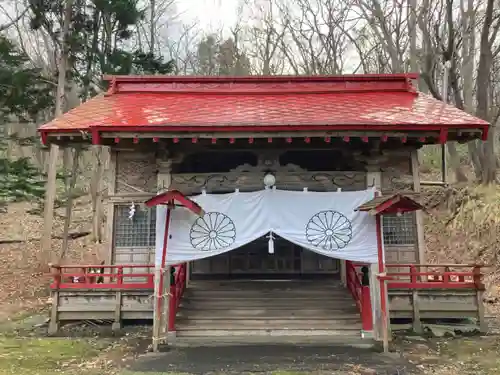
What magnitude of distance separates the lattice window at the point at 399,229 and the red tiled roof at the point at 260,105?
226 cm

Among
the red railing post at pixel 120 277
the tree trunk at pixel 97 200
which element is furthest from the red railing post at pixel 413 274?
the tree trunk at pixel 97 200

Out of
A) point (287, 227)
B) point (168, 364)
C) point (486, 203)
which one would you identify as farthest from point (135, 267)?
point (486, 203)

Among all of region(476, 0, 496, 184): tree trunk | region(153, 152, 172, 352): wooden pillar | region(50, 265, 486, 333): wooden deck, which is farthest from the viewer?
region(476, 0, 496, 184): tree trunk

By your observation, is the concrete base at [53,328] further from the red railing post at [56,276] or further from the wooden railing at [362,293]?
the wooden railing at [362,293]

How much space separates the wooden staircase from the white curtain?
4.93 ft

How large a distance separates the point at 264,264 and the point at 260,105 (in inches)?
160

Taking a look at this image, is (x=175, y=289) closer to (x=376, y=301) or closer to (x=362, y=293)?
(x=362, y=293)

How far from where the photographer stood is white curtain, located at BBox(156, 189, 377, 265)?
8148 millimetres

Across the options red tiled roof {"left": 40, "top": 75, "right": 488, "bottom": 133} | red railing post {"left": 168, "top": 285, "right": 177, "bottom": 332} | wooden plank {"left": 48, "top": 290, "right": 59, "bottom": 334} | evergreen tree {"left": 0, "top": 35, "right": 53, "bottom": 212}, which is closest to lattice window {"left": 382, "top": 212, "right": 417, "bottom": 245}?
red tiled roof {"left": 40, "top": 75, "right": 488, "bottom": 133}

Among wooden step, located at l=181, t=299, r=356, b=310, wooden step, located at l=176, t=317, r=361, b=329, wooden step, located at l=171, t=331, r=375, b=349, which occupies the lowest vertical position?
wooden step, located at l=171, t=331, r=375, b=349

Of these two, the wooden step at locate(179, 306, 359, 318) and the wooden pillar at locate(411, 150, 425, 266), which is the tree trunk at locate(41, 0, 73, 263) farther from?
the wooden pillar at locate(411, 150, 425, 266)

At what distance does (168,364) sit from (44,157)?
96.1ft

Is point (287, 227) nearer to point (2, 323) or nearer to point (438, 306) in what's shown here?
point (438, 306)

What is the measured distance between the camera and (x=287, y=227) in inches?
325
